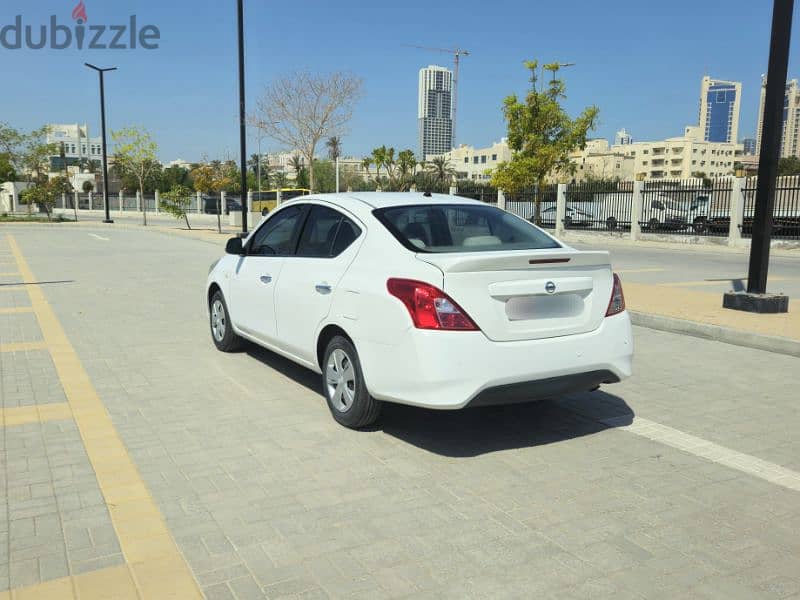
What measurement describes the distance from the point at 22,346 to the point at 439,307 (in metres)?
5.45

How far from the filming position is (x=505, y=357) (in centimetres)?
425

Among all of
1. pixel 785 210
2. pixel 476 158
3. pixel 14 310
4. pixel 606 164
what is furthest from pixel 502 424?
pixel 476 158

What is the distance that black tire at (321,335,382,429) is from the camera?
4688 mm

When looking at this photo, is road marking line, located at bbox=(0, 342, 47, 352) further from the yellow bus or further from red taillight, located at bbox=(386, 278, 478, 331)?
the yellow bus

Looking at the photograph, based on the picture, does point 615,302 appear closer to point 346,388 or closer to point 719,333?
point 346,388

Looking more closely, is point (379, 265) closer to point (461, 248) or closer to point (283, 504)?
point (461, 248)

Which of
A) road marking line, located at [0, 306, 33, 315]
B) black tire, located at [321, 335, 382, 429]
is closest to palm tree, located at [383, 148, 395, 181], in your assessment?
road marking line, located at [0, 306, 33, 315]

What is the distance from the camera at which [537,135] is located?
1364 inches

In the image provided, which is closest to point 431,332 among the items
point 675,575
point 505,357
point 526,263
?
point 505,357

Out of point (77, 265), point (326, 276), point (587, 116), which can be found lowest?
point (77, 265)

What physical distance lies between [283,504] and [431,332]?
4.09 ft

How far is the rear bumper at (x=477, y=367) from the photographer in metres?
4.15

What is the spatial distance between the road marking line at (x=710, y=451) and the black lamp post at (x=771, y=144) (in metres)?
5.04

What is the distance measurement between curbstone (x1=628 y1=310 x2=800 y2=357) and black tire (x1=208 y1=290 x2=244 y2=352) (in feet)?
16.6
